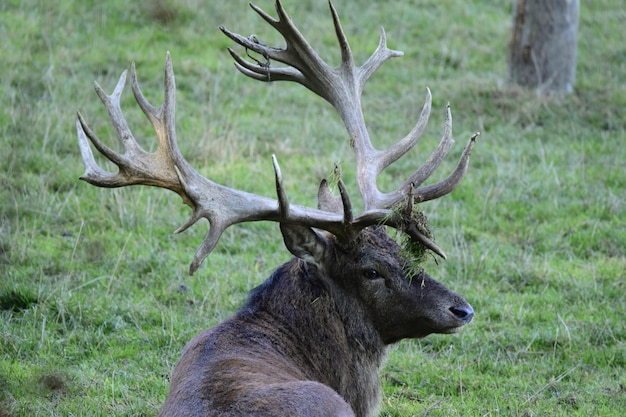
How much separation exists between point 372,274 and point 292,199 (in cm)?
365

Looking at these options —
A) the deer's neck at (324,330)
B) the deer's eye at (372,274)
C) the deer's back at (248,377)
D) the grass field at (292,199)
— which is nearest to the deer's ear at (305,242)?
the deer's neck at (324,330)

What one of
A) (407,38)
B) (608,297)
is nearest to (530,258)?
(608,297)

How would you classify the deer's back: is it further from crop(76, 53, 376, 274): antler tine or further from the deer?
crop(76, 53, 376, 274): antler tine

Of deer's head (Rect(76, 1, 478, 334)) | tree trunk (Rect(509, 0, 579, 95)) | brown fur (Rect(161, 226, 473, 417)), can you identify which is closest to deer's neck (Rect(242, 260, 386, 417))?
brown fur (Rect(161, 226, 473, 417))

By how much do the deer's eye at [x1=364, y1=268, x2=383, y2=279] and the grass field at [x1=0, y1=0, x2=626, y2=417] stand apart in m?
0.98

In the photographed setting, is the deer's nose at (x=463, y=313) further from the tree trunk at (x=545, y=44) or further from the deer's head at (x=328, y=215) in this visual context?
the tree trunk at (x=545, y=44)

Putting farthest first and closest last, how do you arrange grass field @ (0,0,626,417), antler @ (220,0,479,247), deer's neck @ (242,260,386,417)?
grass field @ (0,0,626,417) → antler @ (220,0,479,247) → deer's neck @ (242,260,386,417)

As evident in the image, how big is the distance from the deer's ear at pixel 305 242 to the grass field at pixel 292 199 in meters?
1.23

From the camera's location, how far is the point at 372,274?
18.6ft

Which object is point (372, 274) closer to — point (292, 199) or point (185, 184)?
point (185, 184)

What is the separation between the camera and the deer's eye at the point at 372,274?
5.66m

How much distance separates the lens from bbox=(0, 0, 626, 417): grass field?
255 inches

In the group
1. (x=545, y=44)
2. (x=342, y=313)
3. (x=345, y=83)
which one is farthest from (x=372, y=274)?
(x=545, y=44)

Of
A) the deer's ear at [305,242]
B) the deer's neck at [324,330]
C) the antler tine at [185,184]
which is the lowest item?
the deer's neck at [324,330]
